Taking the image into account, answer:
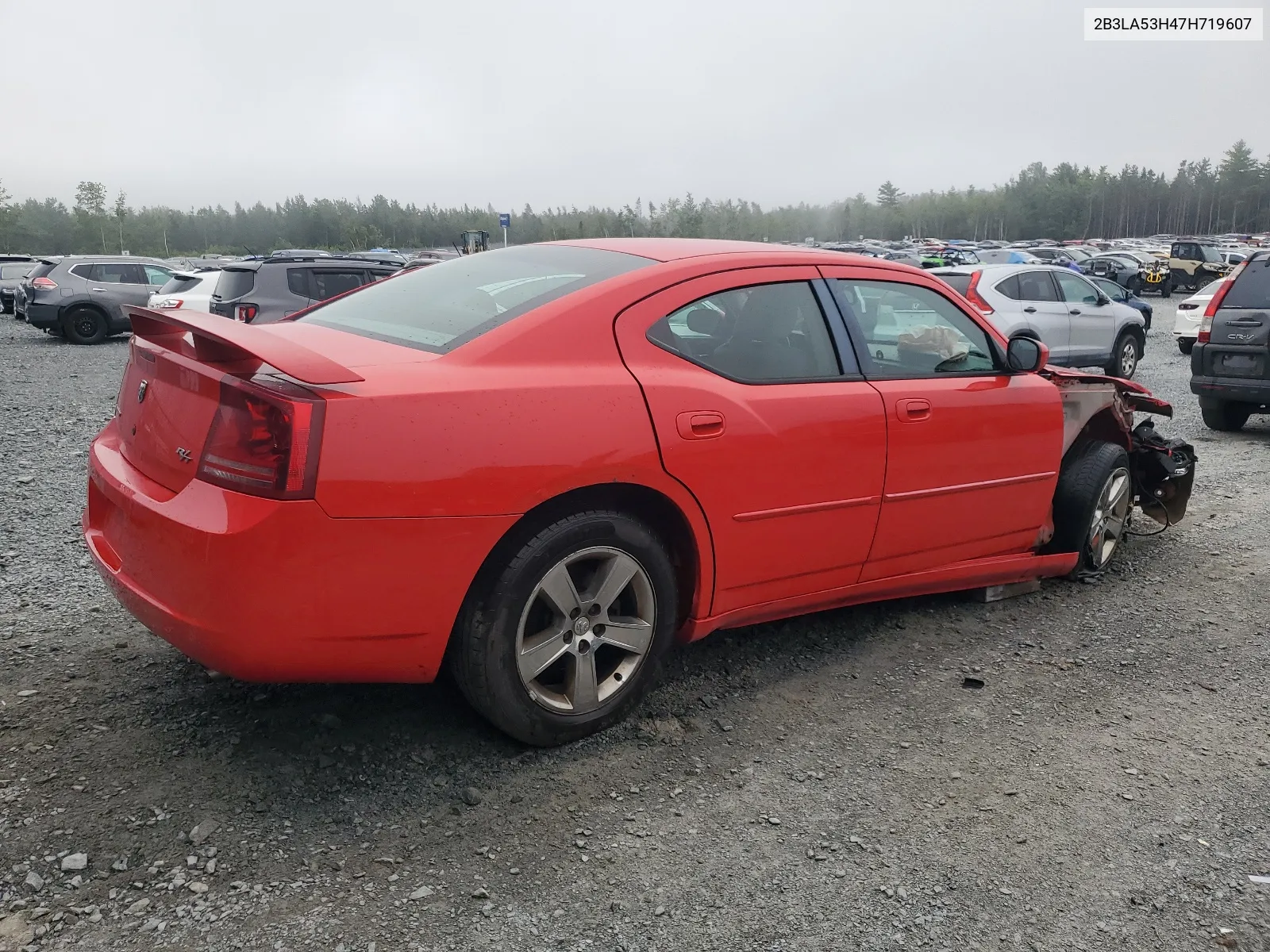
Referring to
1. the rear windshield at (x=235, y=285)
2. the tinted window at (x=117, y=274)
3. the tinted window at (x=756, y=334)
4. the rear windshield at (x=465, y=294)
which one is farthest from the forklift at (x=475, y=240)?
the tinted window at (x=756, y=334)

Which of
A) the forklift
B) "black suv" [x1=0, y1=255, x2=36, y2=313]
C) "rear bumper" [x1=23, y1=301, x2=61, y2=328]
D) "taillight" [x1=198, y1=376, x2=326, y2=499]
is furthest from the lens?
the forklift

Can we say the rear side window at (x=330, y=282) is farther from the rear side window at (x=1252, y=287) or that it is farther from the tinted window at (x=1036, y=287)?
the rear side window at (x=1252, y=287)

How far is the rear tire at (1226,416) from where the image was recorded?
9.27m

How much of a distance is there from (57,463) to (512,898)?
19.7 feet

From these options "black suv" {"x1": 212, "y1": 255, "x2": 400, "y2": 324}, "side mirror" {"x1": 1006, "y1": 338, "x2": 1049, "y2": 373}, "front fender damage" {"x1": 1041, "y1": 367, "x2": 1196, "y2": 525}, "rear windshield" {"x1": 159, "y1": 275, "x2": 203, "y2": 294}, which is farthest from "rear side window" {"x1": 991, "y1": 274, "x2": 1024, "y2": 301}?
"rear windshield" {"x1": 159, "y1": 275, "x2": 203, "y2": 294}

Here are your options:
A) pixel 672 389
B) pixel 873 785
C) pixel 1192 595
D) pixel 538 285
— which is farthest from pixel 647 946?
pixel 1192 595

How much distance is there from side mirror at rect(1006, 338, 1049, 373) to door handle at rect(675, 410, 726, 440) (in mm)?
1733

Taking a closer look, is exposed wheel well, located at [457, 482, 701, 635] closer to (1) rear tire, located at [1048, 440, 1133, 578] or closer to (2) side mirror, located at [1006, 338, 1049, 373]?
(2) side mirror, located at [1006, 338, 1049, 373]

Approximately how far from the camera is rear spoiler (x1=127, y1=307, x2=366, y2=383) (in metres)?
2.48

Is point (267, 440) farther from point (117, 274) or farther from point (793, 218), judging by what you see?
point (793, 218)

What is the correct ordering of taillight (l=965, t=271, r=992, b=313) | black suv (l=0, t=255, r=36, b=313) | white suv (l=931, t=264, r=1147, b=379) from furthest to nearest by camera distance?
black suv (l=0, t=255, r=36, b=313), white suv (l=931, t=264, r=1147, b=379), taillight (l=965, t=271, r=992, b=313)

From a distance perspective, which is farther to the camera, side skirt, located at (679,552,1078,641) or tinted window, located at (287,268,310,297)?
tinted window, located at (287,268,310,297)

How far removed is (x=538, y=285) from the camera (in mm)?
3230

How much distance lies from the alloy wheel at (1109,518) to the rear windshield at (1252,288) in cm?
503
